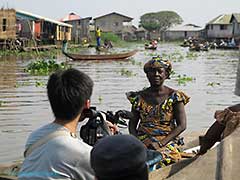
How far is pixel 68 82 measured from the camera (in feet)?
8.23

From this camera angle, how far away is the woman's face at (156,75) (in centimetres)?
466

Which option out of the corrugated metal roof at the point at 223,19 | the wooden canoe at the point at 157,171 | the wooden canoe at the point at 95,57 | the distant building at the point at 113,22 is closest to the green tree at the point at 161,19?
the distant building at the point at 113,22

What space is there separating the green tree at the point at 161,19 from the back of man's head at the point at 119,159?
9526 centimetres

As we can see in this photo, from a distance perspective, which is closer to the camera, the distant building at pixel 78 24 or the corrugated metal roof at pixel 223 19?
the distant building at pixel 78 24

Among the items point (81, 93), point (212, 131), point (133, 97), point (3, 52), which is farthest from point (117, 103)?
point (3, 52)

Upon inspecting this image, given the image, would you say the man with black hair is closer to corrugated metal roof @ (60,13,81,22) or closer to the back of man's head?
the back of man's head

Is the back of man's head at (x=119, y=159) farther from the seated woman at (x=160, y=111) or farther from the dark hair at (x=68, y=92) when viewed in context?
the seated woman at (x=160, y=111)

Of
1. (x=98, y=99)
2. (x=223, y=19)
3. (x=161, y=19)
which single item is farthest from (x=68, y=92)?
(x=161, y=19)

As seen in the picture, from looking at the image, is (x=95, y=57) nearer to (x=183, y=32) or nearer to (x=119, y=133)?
(x=119, y=133)

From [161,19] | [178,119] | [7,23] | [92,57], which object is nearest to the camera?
[178,119]

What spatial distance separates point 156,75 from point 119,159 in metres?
2.94

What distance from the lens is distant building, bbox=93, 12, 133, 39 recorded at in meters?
81.4

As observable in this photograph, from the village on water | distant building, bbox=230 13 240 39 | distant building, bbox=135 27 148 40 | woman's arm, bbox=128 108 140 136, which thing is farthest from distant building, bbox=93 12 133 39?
woman's arm, bbox=128 108 140 136

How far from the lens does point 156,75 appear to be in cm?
466
